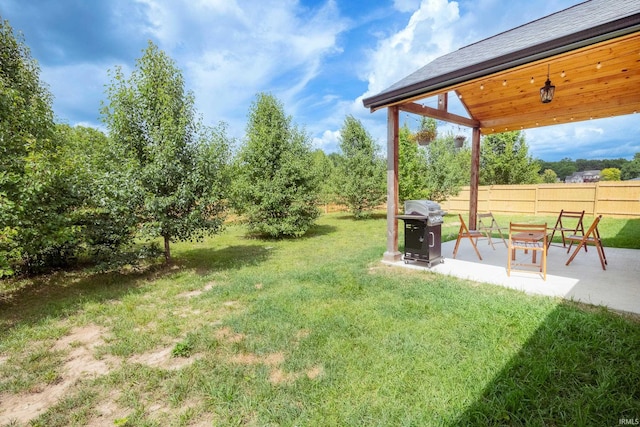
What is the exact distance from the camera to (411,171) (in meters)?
13.8

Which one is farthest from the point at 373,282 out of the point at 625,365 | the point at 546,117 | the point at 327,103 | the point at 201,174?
the point at 327,103

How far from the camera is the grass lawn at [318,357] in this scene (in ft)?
6.01

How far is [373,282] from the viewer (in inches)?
169

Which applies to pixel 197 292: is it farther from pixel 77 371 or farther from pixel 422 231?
pixel 422 231

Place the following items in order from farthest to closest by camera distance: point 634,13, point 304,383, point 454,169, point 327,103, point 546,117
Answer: point 327,103, point 454,169, point 546,117, point 634,13, point 304,383

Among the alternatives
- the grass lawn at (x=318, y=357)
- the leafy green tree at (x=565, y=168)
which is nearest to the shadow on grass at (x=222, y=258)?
the grass lawn at (x=318, y=357)

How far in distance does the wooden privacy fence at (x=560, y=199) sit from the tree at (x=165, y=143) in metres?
14.2

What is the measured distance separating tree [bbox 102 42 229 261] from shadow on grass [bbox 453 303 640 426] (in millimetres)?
4978

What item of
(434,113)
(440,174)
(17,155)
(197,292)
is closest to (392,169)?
(434,113)

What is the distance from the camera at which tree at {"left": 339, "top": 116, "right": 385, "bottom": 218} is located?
13639 mm

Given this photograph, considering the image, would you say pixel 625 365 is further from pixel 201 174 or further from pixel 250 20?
pixel 250 20

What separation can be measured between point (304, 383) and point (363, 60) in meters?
13.9

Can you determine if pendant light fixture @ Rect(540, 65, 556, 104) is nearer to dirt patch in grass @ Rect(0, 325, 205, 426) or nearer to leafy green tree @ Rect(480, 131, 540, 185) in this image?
dirt patch in grass @ Rect(0, 325, 205, 426)

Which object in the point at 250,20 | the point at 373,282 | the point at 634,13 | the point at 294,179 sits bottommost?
the point at 373,282
